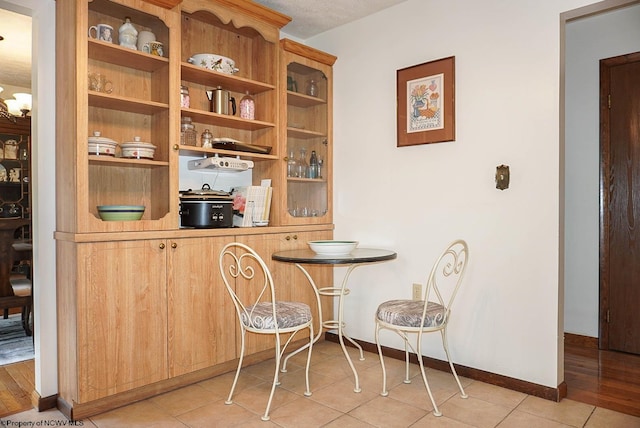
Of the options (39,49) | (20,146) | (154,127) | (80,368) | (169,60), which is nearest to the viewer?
(80,368)

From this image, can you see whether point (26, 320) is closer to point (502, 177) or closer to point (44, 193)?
point (44, 193)

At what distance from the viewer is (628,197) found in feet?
10.6

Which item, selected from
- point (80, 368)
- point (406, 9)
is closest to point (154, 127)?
point (80, 368)

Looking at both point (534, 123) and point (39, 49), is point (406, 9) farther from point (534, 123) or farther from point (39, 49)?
point (39, 49)

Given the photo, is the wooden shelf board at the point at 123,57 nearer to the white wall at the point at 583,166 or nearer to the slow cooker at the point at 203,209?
the slow cooker at the point at 203,209

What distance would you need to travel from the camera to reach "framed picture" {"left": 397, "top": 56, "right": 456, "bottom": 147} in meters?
2.83

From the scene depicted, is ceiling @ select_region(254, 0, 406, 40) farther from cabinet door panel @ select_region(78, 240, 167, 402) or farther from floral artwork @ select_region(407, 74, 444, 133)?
Answer: cabinet door panel @ select_region(78, 240, 167, 402)

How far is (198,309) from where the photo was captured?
263 cm

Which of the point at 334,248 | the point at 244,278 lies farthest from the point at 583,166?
the point at 244,278

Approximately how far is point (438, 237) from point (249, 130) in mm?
1568

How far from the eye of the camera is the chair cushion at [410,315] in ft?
7.67

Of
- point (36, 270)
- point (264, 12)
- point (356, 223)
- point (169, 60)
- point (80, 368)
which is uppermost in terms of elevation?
point (264, 12)

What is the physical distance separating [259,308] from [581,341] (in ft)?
8.49

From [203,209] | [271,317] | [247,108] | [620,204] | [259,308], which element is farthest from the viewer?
[620,204]
